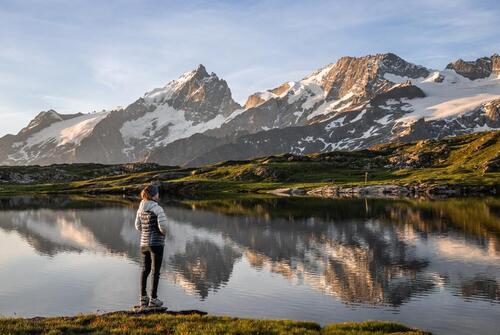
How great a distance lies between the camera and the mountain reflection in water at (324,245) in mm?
39906

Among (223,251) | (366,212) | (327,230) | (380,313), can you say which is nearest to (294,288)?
(380,313)

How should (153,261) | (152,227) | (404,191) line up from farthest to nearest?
(404,191), (153,261), (152,227)

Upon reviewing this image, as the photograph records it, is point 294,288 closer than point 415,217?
Yes

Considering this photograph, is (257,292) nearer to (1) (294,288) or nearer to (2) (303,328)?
(1) (294,288)

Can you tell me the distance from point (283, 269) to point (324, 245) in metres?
15.5

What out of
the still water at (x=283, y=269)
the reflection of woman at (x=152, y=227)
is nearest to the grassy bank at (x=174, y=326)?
the reflection of woman at (x=152, y=227)

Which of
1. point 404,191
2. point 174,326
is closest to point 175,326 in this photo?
point 174,326

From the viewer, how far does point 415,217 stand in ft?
302

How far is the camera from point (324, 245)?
197 ft

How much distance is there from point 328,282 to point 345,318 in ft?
33.4

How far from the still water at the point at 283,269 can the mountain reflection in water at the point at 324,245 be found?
131 mm

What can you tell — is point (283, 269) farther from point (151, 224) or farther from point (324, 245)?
point (151, 224)

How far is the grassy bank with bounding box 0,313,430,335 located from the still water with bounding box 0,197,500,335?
472 cm

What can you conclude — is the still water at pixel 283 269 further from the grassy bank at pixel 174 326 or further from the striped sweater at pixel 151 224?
the striped sweater at pixel 151 224
